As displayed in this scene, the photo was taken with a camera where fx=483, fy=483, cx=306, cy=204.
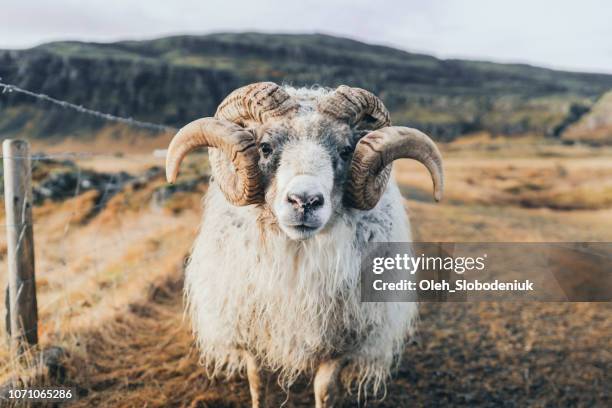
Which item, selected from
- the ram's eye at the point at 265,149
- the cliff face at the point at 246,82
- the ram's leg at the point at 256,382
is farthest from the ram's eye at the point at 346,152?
the cliff face at the point at 246,82

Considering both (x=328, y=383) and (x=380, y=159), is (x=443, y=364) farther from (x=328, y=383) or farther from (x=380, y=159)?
(x=380, y=159)

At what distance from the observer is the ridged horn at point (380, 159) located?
10.4 feet

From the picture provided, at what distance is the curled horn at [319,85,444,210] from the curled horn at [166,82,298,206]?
347 millimetres

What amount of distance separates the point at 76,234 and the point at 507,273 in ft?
30.0

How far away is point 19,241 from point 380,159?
2.98 meters

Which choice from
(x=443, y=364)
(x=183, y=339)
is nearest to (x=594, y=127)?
(x=443, y=364)

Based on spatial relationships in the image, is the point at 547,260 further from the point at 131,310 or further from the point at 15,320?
the point at 15,320

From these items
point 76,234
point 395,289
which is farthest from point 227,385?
point 76,234

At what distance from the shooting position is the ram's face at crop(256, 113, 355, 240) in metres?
2.84

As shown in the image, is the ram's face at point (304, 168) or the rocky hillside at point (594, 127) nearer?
the ram's face at point (304, 168)

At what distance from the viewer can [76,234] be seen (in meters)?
11.1

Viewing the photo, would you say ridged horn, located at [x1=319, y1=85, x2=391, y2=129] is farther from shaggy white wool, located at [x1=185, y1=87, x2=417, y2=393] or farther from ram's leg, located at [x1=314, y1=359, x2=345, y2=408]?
ram's leg, located at [x1=314, y1=359, x2=345, y2=408]

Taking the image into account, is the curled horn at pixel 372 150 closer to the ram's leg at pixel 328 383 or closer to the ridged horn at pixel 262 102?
the ridged horn at pixel 262 102

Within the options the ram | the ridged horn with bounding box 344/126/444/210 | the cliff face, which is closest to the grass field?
the ram
